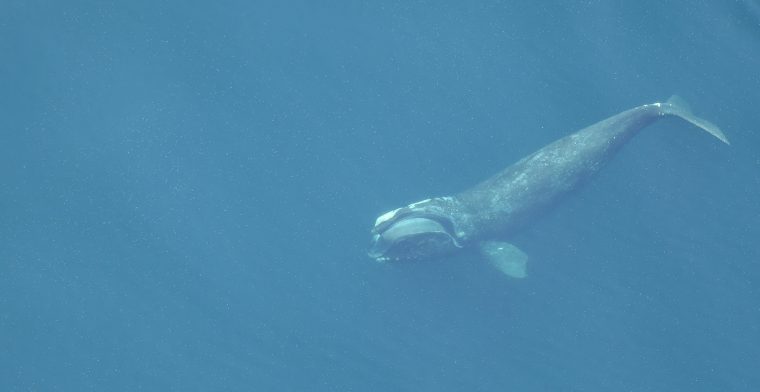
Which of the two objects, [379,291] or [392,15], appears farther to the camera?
[392,15]

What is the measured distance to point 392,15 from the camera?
17.2 meters

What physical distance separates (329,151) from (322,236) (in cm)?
212

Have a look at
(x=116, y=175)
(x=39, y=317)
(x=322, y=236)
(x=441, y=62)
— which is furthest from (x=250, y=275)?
(x=441, y=62)

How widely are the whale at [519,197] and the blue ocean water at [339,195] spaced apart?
3.51 ft

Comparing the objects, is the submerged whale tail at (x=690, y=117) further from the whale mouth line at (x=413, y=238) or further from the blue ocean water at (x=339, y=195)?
the whale mouth line at (x=413, y=238)

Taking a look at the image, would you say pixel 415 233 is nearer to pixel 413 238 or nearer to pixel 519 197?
pixel 413 238

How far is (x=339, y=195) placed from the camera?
16.4 metres

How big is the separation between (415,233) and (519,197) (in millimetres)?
2505

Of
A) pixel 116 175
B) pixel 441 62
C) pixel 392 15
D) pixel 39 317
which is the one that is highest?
pixel 392 15

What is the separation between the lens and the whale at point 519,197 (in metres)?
14.5

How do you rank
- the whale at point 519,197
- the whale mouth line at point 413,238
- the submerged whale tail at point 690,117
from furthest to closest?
the submerged whale tail at point 690,117 < the whale at point 519,197 < the whale mouth line at point 413,238

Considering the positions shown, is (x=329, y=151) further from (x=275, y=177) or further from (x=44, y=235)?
(x=44, y=235)

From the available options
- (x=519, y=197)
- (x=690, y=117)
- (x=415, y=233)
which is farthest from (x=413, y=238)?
(x=690, y=117)

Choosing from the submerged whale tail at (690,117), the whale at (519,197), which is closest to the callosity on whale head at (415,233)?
the whale at (519,197)
